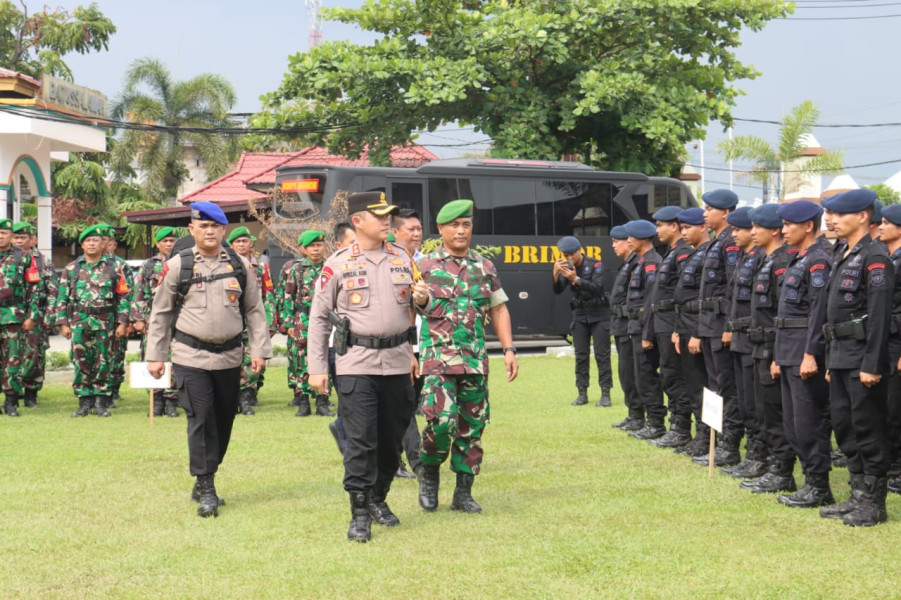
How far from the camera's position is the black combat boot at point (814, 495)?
7.01 metres

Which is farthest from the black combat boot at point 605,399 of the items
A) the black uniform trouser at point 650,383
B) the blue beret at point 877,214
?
the blue beret at point 877,214

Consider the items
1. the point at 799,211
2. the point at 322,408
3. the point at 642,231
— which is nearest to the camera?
the point at 799,211

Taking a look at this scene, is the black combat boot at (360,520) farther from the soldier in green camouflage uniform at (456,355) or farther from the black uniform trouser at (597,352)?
the black uniform trouser at (597,352)

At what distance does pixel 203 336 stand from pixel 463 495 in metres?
2.00

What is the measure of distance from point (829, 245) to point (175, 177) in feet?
118

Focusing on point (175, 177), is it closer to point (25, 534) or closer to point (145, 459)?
point (145, 459)

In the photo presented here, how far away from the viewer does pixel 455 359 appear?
267 inches

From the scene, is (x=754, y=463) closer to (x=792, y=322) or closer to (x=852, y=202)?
(x=792, y=322)

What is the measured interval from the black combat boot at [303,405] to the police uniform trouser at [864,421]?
22.1ft

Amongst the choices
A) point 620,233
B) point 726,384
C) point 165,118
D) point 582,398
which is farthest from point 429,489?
point 165,118

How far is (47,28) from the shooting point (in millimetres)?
39156

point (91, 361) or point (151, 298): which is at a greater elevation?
point (151, 298)

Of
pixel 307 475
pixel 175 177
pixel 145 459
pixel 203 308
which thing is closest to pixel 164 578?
pixel 203 308

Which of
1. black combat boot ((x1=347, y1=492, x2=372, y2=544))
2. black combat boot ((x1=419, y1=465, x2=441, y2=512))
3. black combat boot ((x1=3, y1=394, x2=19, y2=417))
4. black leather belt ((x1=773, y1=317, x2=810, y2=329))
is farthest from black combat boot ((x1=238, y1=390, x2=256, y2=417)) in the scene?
black leather belt ((x1=773, y1=317, x2=810, y2=329))
